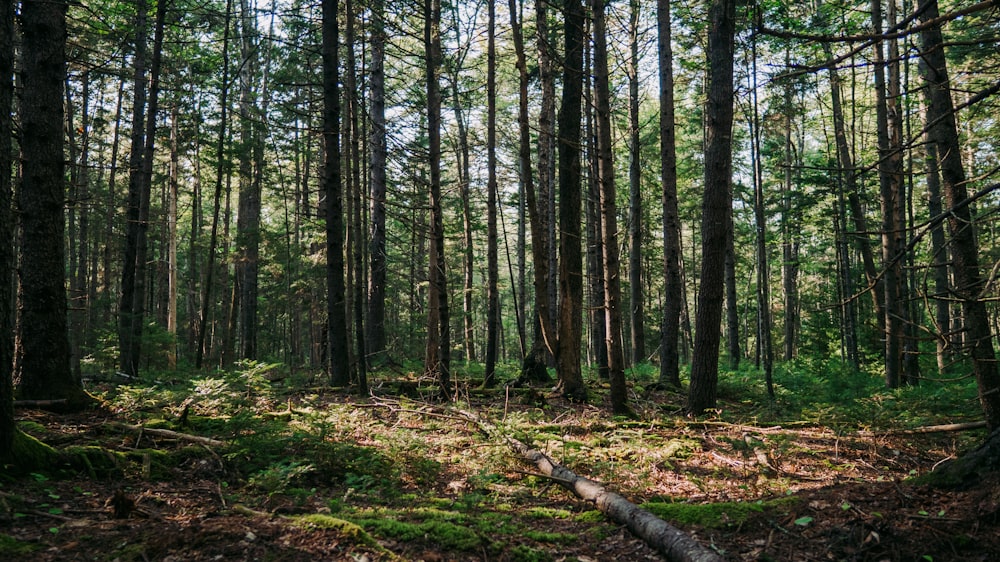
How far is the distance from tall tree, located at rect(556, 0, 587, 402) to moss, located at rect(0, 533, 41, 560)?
7.48 meters

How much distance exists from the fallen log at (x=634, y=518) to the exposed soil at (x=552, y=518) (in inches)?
4.2

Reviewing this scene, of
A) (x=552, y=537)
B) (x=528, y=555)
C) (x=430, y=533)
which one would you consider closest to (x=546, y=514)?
(x=552, y=537)

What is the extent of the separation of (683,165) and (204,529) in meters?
27.6

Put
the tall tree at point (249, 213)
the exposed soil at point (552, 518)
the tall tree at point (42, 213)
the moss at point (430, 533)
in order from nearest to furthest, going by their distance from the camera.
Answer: the exposed soil at point (552, 518), the moss at point (430, 533), the tall tree at point (42, 213), the tall tree at point (249, 213)

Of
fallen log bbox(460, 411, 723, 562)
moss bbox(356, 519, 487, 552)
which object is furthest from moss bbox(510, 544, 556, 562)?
fallen log bbox(460, 411, 723, 562)

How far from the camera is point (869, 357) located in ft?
58.3

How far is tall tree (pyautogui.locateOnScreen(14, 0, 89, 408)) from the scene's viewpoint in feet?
20.3

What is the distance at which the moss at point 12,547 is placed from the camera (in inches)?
120

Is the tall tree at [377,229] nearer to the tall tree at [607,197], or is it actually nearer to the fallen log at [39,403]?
the tall tree at [607,197]

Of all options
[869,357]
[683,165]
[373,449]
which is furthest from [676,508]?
[683,165]

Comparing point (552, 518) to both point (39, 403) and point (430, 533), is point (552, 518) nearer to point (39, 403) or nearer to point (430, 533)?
point (430, 533)

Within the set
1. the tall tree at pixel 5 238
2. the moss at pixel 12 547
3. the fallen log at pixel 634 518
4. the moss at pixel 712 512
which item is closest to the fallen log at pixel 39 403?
the tall tree at pixel 5 238

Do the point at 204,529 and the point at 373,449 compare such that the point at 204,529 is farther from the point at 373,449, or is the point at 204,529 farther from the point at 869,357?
the point at 869,357

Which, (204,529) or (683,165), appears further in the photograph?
(683,165)
